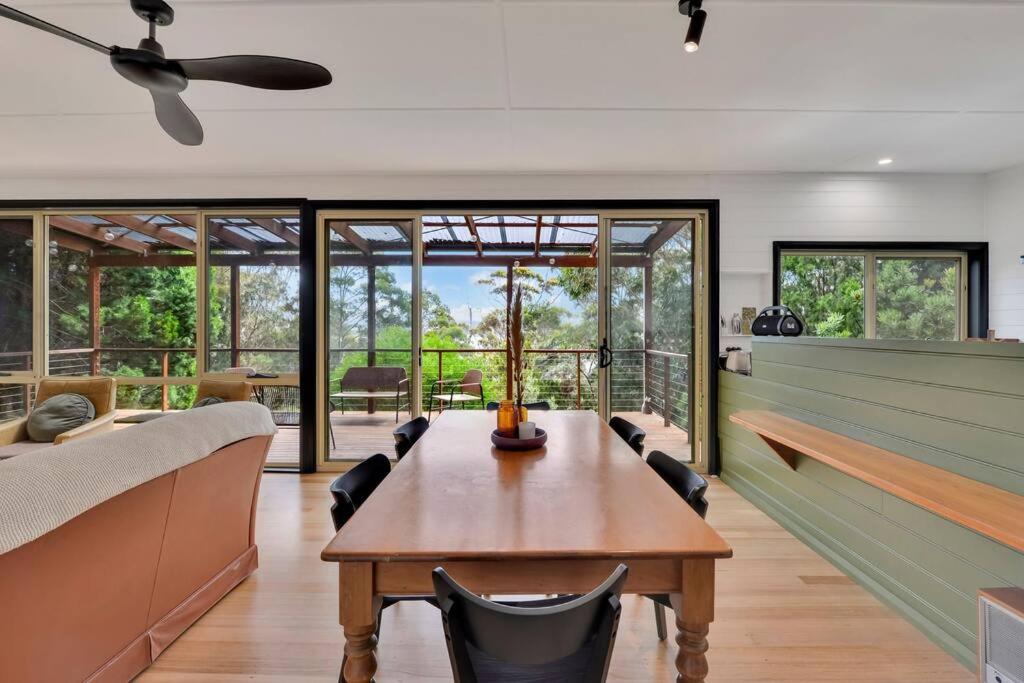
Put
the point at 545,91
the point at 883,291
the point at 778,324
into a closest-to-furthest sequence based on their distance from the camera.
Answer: the point at 545,91 < the point at 778,324 < the point at 883,291

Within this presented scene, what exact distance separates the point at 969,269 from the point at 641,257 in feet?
9.38

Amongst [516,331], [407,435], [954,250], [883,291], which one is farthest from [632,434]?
[954,250]

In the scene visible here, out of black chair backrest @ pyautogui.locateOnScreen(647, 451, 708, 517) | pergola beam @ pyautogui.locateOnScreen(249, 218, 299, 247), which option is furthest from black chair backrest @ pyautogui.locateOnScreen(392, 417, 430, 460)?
pergola beam @ pyautogui.locateOnScreen(249, 218, 299, 247)

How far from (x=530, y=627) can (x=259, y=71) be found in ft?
6.78

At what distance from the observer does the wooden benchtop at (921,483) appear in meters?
1.39

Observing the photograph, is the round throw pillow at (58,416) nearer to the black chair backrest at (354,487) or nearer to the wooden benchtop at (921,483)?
the black chair backrest at (354,487)

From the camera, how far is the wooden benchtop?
1395 millimetres

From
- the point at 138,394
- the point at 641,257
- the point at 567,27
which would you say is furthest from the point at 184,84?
the point at 138,394

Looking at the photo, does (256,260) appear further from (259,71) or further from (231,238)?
(259,71)

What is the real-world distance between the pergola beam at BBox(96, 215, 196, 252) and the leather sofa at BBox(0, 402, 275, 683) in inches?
119

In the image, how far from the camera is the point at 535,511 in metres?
1.22

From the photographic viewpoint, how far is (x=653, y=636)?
6.09ft

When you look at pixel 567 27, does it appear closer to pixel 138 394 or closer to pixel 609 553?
pixel 609 553

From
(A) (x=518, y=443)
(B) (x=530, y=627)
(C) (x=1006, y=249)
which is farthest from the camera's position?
(C) (x=1006, y=249)
